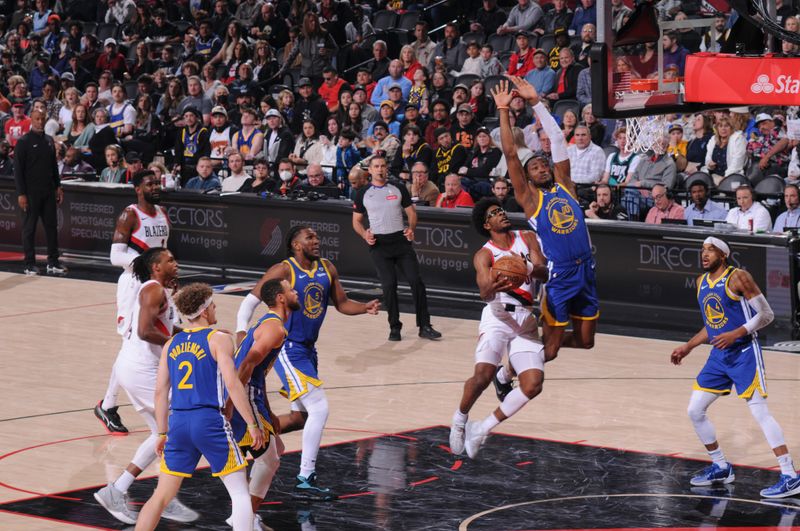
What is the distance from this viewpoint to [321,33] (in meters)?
24.4

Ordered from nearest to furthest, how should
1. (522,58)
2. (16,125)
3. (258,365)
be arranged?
(258,365)
(522,58)
(16,125)

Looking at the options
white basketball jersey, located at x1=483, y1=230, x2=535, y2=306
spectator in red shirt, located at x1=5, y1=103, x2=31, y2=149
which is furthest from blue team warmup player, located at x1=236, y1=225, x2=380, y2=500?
spectator in red shirt, located at x1=5, y1=103, x2=31, y2=149

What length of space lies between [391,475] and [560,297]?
209 centimetres

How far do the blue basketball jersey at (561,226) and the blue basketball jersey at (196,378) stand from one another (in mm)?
3923

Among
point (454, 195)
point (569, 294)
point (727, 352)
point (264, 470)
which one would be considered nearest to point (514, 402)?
point (569, 294)

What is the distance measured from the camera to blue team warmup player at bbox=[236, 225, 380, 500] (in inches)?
365

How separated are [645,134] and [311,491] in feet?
31.7

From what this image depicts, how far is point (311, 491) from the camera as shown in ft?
30.3

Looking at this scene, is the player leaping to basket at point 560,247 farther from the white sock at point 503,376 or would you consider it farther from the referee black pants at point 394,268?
the referee black pants at point 394,268

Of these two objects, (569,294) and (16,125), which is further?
(16,125)

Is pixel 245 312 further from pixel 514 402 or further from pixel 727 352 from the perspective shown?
pixel 727 352

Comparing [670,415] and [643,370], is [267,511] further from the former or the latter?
[643,370]

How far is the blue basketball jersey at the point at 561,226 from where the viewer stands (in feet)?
35.6

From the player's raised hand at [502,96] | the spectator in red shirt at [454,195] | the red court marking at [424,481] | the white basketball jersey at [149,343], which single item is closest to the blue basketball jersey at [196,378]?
the white basketball jersey at [149,343]
